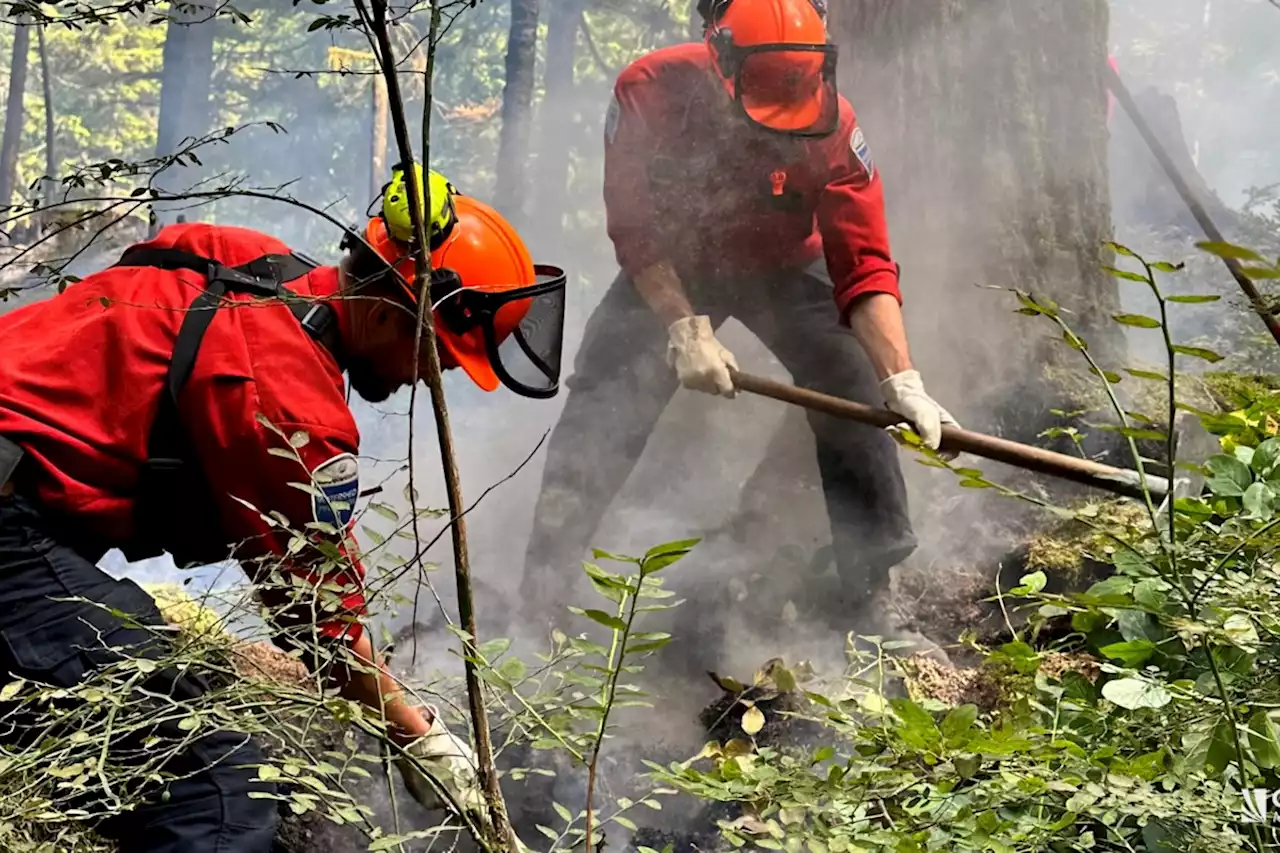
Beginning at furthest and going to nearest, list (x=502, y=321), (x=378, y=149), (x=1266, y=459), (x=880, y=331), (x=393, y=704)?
1. (x=378, y=149)
2. (x=880, y=331)
3. (x=502, y=321)
4. (x=393, y=704)
5. (x=1266, y=459)

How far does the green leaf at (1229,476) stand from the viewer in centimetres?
94

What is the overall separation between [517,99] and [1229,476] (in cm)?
272

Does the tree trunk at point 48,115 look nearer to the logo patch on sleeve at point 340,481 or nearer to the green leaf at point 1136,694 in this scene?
the logo patch on sleeve at point 340,481

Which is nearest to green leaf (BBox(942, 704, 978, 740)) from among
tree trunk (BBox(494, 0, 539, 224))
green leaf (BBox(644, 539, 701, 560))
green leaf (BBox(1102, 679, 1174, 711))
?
green leaf (BBox(1102, 679, 1174, 711))

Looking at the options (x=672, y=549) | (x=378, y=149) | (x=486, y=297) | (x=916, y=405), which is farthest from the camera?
(x=378, y=149)

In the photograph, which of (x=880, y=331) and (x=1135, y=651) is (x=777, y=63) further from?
(x=1135, y=651)

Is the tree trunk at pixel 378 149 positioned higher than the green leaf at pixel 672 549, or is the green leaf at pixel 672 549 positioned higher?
the tree trunk at pixel 378 149

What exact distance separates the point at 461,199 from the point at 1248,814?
1.49 m

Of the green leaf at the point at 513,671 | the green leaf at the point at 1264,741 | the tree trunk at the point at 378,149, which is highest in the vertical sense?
the tree trunk at the point at 378,149

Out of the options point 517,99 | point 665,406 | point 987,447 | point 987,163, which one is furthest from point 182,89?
point 987,447

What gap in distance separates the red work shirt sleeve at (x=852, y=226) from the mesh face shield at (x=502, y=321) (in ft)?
2.87

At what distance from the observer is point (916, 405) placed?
7.28 ft

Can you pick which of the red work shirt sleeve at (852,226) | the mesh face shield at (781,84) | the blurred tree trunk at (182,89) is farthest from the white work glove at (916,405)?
the blurred tree trunk at (182,89)

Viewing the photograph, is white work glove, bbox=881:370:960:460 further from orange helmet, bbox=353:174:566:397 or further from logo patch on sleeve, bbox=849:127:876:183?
orange helmet, bbox=353:174:566:397
